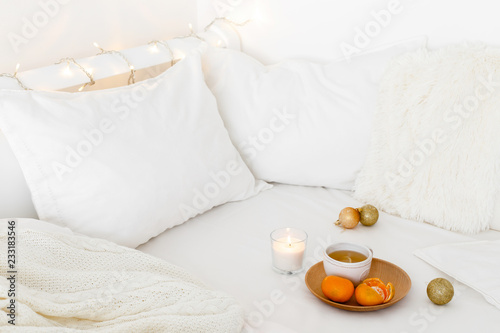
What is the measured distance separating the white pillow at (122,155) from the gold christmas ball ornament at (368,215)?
0.39 metres

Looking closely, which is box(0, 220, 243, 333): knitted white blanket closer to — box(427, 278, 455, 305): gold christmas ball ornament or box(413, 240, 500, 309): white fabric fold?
box(427, 278, 455, 305): gold christmas ball ornament

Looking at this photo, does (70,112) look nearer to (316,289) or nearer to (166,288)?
(166,288)

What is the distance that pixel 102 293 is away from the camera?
3.05ft

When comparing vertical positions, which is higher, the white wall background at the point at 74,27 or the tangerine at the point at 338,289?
the white wall background at the point at 74,27

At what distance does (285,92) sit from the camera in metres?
1.63

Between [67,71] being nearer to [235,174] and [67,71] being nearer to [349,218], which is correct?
[235,174]

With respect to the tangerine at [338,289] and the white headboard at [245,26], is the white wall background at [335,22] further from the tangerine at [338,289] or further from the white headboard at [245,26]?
the tangerine at [338,289]

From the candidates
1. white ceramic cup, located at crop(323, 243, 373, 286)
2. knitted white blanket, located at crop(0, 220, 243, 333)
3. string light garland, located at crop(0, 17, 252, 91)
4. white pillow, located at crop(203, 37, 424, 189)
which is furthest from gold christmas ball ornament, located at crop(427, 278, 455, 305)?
string light garland, located at crop(0, 17, 252, 91)

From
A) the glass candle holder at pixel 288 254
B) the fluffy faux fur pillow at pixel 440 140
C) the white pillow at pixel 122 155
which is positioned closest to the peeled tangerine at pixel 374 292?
the glass candle holder at pixel 288 254

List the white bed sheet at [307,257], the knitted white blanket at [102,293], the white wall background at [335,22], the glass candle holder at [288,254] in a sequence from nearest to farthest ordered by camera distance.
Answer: the knitted white blanket at [102,293] < the white bed sheet at [307,257] < the glass candle holder at [288,254] < the white wall background at [335,22]

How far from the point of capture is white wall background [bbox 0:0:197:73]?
55.0 inches

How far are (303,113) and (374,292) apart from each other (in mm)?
722

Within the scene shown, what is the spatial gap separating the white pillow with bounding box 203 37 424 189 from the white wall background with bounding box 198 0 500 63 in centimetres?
7

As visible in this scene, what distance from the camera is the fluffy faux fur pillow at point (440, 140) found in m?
1.34
